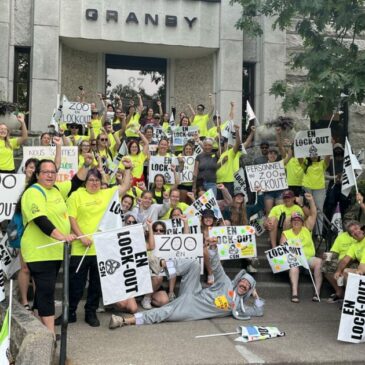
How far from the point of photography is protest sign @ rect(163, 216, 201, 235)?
827 centimetres

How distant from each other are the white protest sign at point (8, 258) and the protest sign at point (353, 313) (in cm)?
401

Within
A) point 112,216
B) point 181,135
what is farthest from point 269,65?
point 112,216

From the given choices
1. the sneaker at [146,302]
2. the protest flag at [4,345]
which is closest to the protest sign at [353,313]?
the sneaker at [146,302]

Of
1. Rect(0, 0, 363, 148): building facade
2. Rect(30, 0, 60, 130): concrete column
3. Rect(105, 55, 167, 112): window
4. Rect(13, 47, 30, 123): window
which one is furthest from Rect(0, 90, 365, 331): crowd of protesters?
Rect(105, 55, 167, 112): window

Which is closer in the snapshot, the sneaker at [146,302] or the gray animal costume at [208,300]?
the gray animal costume at [208,300]

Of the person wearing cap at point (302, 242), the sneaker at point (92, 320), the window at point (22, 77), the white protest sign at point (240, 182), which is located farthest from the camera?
the window at point (22, 77)

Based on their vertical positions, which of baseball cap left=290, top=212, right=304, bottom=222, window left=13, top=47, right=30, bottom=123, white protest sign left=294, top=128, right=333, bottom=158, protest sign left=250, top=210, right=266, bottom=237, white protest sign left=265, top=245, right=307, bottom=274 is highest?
window left=13, top=47, right=30, bottom=123

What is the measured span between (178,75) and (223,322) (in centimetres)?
1184

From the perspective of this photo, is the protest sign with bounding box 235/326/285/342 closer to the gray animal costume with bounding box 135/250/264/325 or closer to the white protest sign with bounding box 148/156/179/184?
the gray animal costume with bounding box 135/250/264/325

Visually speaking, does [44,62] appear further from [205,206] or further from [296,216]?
[296,216]

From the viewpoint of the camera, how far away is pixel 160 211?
8773 mm

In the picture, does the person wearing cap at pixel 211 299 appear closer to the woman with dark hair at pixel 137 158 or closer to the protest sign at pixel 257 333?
the protest sign at pixel 257 333

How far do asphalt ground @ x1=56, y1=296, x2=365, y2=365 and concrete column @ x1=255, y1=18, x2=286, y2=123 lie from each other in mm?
9774

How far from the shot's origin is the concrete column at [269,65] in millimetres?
16031
